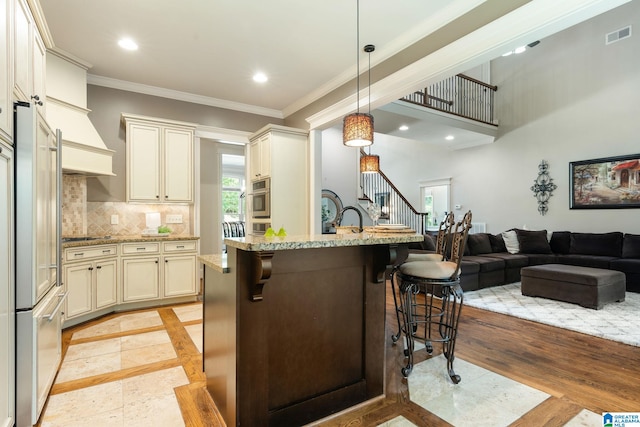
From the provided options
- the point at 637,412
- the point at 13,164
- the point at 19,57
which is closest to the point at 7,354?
the point at 13,164

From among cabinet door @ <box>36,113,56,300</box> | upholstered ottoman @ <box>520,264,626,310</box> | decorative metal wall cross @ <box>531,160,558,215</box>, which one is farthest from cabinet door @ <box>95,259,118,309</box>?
decorative metal wall cross @ <box>531,160,558,215</box>

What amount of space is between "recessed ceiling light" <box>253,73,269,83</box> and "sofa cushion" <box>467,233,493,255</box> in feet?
14.4

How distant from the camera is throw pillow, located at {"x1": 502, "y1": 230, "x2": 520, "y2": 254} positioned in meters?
6.21

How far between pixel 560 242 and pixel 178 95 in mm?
7454

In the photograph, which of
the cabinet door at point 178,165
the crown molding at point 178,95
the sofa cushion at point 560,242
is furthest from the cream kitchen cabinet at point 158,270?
the sofa cushion at point 560,242

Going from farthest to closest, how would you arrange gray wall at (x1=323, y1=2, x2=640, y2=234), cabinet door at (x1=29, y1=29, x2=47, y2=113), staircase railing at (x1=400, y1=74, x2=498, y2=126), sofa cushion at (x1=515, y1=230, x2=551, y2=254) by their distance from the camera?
staircase railing at (x1=400, y1=74, x2=498, y2=126) < sofa cushion at (x1=515, y1=230, x2=551, y2=254) < gray wall at (x1=323, y1=2, x2=640, y2=234) < cabinet door at (x1=29, y1=29, x2=47, y2=113)

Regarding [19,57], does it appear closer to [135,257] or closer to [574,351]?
[135,257]

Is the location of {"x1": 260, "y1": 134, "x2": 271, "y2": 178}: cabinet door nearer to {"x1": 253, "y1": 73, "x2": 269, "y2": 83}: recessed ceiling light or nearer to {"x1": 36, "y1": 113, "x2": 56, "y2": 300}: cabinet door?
{"x1": 253, "y1": 73, "x2": 269, "y2": 83}: recessed ceiling light

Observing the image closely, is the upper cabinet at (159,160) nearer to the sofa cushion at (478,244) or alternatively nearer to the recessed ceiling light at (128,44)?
the recessed ceiling light at (128,44)

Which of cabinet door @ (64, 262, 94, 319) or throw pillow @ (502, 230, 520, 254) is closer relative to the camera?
cabinet door @ (64, 262, 94, 319)

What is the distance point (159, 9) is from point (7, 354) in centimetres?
290

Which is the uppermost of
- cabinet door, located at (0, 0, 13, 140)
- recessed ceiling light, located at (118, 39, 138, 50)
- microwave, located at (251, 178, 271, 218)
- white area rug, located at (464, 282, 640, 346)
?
recessed ceiling light, located at (118, 39, 138, 50)

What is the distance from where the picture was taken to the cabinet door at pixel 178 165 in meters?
4.46

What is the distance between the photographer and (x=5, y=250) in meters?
1.53
